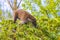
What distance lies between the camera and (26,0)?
3.22 metres

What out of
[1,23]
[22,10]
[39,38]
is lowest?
[39,38]

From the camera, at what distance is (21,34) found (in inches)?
83.6

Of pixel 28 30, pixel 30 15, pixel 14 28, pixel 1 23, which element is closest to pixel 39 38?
pixel 28 30

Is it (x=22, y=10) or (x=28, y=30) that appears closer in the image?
(x=28, y=30)

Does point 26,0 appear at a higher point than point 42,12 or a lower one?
higher

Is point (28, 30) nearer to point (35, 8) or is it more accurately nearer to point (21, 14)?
point (35, 8)

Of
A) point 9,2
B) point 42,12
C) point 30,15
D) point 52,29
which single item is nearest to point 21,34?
point 52,29

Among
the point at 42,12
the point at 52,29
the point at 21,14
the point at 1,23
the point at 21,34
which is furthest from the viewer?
the point at 21,14

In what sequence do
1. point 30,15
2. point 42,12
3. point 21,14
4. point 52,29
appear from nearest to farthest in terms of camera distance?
point 52,29 < point 42,12 < point 30,15 < point 21,14

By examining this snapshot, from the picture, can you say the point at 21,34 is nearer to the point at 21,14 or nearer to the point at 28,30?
the point at 28,30

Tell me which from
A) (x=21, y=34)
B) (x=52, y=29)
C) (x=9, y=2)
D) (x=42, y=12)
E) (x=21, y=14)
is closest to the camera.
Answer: (x=21, y=34)

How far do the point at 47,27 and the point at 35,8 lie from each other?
75cm

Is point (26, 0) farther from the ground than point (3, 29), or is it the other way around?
point (26, 0)

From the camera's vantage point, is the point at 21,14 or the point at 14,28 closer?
the point at 14,28
